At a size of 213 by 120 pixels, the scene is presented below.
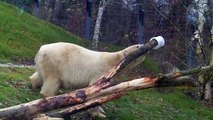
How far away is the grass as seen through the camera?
10.3 metres

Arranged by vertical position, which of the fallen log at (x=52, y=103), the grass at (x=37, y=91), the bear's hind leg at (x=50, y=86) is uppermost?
the fallen log at (x=52, y=103)

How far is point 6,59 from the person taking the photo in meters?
16.1

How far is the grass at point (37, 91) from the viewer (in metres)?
10.3

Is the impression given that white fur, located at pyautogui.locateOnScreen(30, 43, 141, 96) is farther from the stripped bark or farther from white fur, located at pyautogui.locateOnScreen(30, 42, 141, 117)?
the stripped bark

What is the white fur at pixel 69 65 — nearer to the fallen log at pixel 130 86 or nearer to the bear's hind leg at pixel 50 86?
the bear's hind leg at pixel 50 86

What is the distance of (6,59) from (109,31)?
18.9 feet

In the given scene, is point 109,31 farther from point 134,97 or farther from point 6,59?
point 134,97

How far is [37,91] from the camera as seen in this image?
33.9 ft

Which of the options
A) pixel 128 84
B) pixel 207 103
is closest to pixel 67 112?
pixel 128 84

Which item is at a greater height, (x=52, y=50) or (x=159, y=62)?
(x=52, y=50)

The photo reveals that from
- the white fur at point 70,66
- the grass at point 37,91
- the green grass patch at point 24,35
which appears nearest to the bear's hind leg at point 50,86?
the white fur at point 70,66

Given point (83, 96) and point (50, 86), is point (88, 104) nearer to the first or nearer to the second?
point (83, 96)

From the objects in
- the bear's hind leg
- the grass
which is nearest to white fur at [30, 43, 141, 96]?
the bear's hind leg

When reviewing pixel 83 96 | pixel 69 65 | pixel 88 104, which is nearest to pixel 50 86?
pixel 69 65
